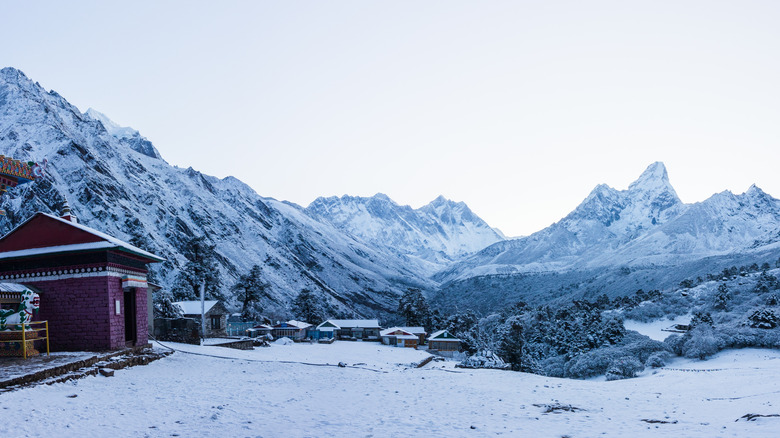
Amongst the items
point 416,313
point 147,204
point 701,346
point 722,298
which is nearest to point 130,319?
point 701,346

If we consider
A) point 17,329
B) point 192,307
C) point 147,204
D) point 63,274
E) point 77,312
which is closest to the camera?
point 17,329

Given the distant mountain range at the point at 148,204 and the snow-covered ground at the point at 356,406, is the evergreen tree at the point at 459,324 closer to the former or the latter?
the distant mountain range at the point at 148,204

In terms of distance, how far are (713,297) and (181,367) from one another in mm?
67377

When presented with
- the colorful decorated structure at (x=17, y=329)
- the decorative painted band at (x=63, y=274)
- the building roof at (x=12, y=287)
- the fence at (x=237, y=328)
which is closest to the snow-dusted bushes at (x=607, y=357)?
the decorative painted band at (x=63, y=274)

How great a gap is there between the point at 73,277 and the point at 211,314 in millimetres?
31671

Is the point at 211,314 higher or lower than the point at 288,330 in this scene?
higher

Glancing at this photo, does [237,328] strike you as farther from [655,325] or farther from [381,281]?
[381,281]

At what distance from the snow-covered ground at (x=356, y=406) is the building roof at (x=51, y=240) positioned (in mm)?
5286

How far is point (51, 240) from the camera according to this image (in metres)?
21.8

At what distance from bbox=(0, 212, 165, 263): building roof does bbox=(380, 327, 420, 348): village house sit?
53.0m

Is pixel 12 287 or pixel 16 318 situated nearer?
pixel 16 318

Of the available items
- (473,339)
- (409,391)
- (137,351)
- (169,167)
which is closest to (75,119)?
(169,167)

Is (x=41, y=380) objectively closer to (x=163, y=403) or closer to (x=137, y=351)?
(x=163, y=403)

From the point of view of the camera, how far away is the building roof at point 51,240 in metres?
20.9
